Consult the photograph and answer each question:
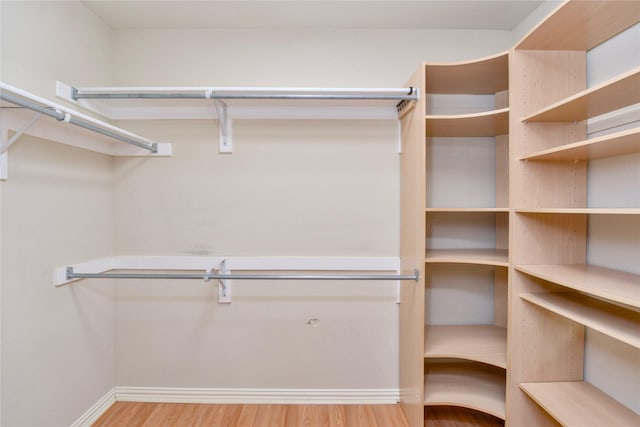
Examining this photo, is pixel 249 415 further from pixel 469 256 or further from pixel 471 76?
pixel 471 76

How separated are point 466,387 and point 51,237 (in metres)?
2.45

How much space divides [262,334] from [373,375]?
795 mm

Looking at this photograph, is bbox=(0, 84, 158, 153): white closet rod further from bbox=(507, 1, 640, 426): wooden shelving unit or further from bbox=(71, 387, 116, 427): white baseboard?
bbox=(507, 1, 640, 426): wooden shelving unit

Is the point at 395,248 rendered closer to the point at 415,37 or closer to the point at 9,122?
the point at 415,37

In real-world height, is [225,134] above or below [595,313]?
above

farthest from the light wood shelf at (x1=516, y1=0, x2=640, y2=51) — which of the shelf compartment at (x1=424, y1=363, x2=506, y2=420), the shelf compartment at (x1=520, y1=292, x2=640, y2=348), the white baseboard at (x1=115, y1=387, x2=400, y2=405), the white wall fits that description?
the white wall

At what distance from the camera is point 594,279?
1159mm

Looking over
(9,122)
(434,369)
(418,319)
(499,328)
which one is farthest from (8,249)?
(499,328)

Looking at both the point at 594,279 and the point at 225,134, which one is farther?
the point at 225,134

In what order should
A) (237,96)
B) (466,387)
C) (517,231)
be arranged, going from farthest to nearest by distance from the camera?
(466,387)
(237,96)
(517,231)

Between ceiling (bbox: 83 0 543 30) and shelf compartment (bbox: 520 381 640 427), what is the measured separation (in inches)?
81.9

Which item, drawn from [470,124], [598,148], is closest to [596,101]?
[598,148]

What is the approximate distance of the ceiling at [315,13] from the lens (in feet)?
5.58

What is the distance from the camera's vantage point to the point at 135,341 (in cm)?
196
